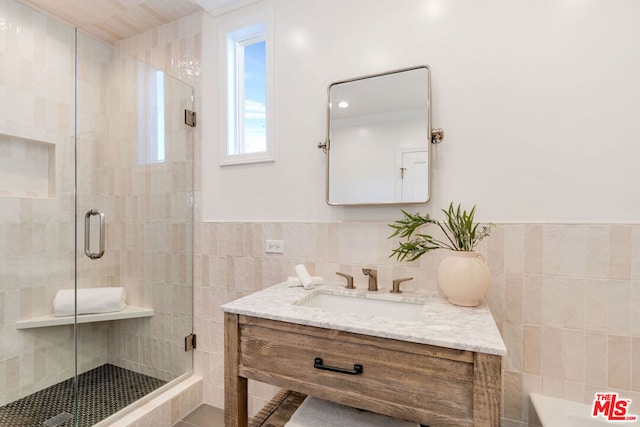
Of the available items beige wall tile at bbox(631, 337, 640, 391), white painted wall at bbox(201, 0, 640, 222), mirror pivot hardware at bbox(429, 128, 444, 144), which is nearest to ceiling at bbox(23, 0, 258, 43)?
white painted wall at bbox(201, 0, 640, 222)

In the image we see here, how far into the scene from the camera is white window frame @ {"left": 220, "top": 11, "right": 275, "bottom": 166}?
→ 177cm

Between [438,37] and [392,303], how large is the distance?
1253mm

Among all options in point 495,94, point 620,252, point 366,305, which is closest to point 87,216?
point 366,305

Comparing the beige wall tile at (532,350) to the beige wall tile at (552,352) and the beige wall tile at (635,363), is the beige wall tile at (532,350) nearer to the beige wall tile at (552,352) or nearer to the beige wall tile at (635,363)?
the beige wall tile at (552,352)

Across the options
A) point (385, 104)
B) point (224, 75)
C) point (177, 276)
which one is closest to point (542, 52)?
point (385, 104)

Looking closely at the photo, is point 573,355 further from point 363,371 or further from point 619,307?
point 363,371

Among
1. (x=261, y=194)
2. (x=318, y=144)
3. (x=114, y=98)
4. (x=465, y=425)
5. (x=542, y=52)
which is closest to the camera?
(x=465, y=425)

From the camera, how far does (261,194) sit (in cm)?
181

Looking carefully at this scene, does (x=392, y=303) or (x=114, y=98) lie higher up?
(x=114, y=98)

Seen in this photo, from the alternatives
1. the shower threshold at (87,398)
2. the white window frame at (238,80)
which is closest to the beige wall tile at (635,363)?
the white window frame at (238,80)

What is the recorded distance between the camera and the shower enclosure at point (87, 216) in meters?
1.79

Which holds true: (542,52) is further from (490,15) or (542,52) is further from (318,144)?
(318,144)

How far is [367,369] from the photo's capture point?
3.15ft

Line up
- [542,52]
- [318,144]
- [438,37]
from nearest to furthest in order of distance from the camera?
[542,52] < [438,37] < [318,144]
